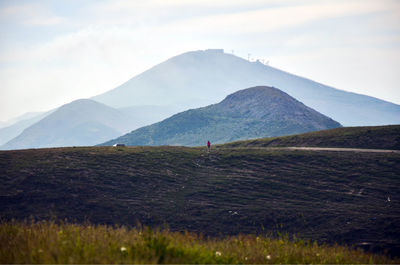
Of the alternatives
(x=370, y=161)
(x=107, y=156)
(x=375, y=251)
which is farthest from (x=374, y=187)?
(x=107, y=156)

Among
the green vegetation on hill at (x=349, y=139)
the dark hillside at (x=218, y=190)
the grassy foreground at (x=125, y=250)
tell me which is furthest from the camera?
the green vegetation on hill at (x=349, y=139)

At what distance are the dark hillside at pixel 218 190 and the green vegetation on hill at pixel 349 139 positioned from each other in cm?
1660

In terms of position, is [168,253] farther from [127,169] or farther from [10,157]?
[10,157]

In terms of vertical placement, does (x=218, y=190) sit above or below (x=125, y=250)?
below

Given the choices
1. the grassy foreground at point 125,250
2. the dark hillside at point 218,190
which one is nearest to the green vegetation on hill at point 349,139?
the dark hillside at point 218,190

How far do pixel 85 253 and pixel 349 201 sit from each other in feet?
133

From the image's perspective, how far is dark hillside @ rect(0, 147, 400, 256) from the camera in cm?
4109

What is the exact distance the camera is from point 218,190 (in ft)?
172

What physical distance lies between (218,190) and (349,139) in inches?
1823

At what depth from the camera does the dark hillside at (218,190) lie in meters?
41.1

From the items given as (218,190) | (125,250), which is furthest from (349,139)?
(125,250)

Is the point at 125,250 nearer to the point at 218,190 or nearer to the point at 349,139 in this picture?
the point at 218,190

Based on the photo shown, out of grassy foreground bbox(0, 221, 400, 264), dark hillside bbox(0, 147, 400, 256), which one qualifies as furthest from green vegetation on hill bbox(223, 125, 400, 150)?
grassy foreground bbox(0, 221, 400, 264)

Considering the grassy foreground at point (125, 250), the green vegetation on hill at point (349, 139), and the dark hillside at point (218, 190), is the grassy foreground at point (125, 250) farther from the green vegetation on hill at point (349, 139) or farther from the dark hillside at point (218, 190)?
the green vegetation on hill at point (349, 139)
